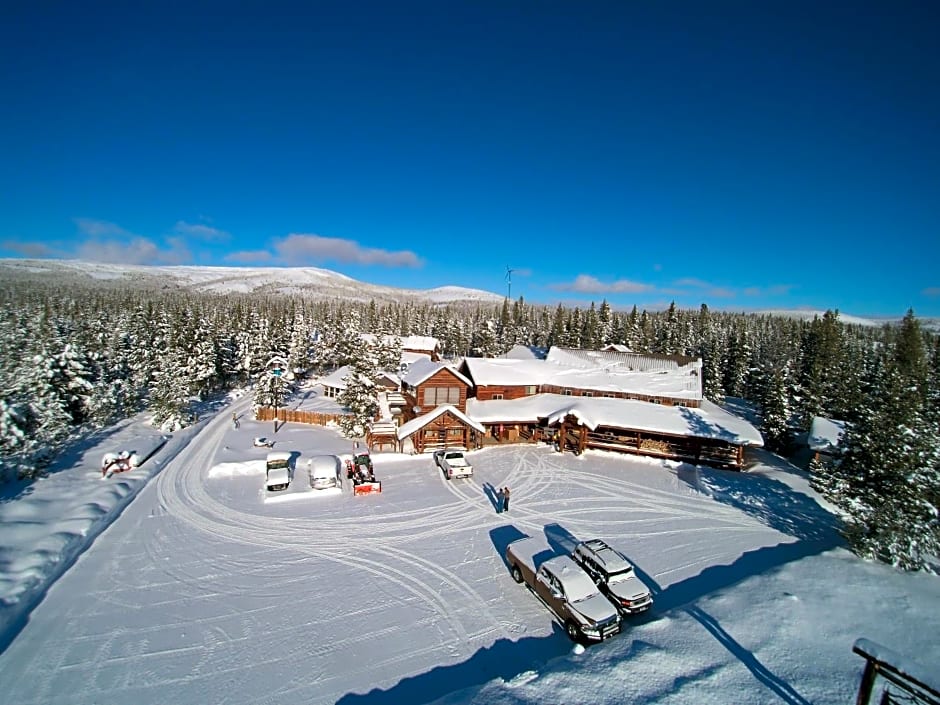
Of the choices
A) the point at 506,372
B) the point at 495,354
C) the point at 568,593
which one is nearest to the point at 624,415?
the point at 506,372

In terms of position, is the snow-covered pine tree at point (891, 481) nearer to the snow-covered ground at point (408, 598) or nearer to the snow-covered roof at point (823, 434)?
the snow-covered ground at point (408, 598)

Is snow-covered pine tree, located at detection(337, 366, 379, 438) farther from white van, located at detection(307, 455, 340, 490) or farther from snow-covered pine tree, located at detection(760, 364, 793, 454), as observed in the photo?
snow-covered pine tree, located at detection(760, 364, 793, 454)

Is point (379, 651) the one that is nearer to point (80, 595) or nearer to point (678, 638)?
point (678, 638)

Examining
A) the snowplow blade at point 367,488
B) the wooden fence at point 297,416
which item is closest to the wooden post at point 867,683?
the snowplow blade at point 367,488

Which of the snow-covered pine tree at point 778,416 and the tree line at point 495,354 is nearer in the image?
the tree line at point 495,354

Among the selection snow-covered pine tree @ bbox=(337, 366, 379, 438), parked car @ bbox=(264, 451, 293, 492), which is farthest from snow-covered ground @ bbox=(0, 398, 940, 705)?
snow-covered pine tree @ bbox=(337, 366, 379, 438)
